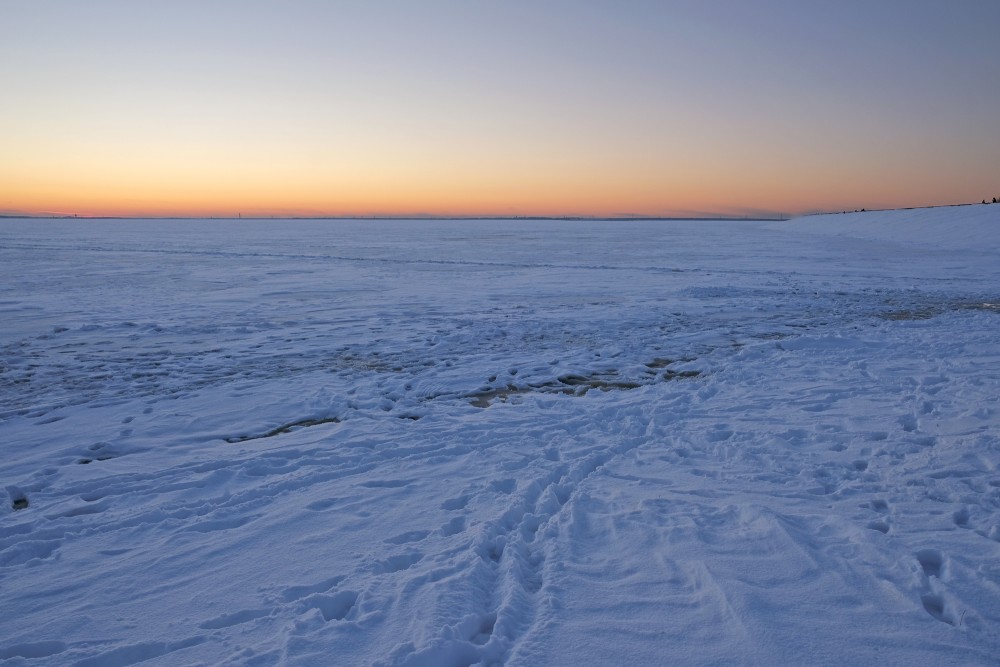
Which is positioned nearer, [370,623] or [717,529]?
[370,623]

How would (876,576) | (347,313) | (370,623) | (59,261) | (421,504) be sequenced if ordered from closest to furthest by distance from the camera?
(370,623) → (876,576) → (421,504) → (347,313) → (59,261)

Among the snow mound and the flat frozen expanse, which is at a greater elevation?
the snow mound

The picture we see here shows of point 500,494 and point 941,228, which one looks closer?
point 500,494

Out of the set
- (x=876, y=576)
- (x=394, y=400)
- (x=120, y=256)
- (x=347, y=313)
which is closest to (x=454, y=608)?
(x=876, y=576)

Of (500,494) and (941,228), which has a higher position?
(941,228)

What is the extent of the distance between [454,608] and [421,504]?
134 cm

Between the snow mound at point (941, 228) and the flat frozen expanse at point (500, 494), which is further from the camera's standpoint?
the snow mound at point (941, 228)

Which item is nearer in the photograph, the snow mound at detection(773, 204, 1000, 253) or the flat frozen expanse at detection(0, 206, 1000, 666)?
the flat frozen expanse at detection(0, 206, 1000, 666)

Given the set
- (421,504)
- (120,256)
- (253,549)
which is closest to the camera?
(253,549)

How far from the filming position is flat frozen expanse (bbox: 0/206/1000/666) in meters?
3.02

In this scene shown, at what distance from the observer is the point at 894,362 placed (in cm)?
821

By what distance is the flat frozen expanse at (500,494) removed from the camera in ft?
9.91

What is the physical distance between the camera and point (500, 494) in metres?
4.56

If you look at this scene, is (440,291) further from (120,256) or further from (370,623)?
(120,256)
